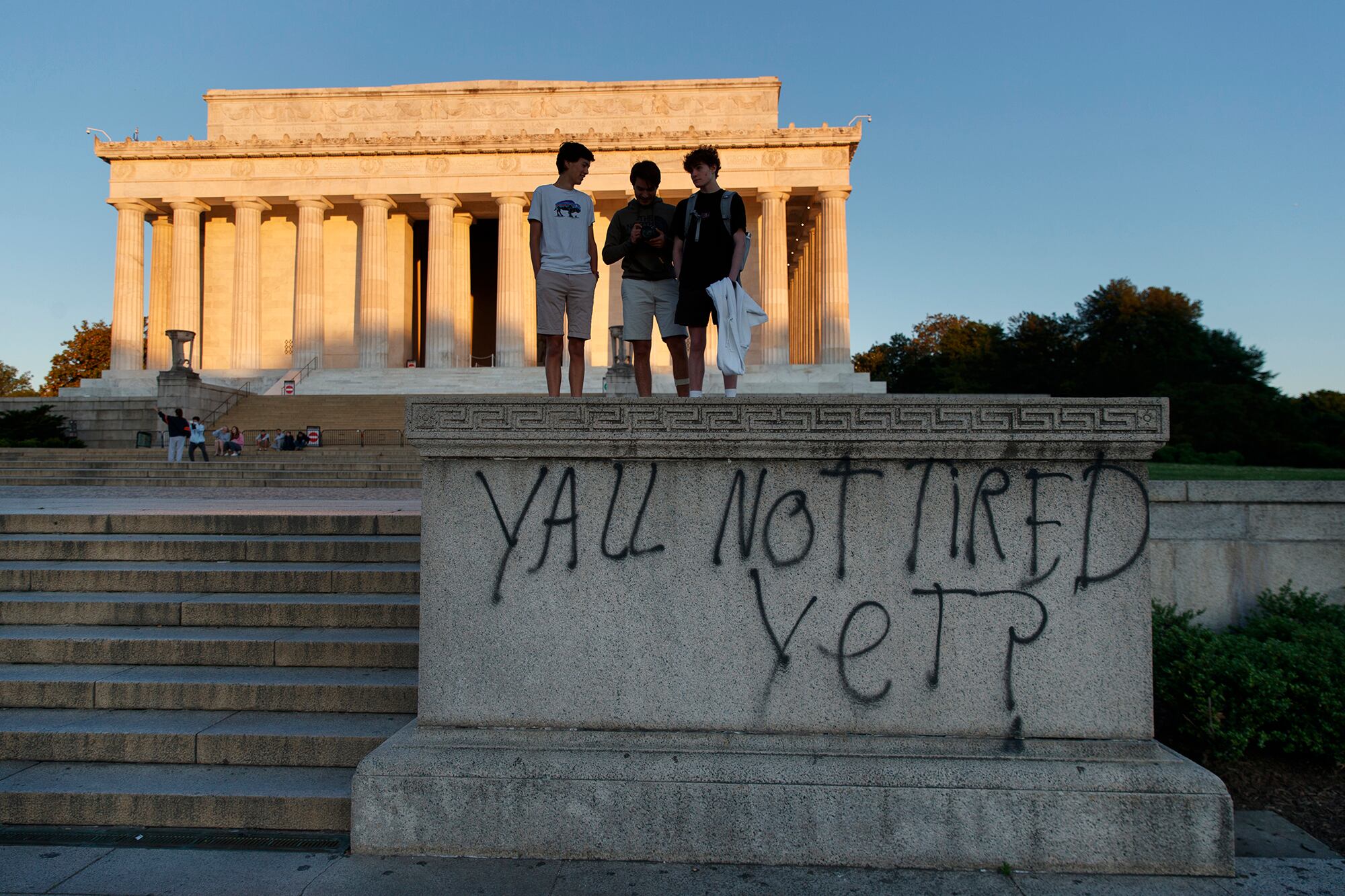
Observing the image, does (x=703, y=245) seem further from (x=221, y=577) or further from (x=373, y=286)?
(x=373, y=286)

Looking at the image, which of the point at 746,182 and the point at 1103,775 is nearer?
the point at 1103,775

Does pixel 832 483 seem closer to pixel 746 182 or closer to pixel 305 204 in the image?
pixel 746 182

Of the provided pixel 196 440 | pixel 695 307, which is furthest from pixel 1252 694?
pixel 196 440

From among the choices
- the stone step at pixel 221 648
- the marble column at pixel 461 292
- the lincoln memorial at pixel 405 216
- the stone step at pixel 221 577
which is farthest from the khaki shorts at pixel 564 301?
the marble column at pixel 461 292

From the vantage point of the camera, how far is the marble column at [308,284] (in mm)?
41625

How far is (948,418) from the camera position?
4.29 m

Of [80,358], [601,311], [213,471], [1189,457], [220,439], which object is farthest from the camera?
[80,358]

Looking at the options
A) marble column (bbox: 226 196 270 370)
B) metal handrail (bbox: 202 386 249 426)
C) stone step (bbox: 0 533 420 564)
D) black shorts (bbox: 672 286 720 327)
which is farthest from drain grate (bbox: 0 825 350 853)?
marble column (bbox: 226 196 270 370)

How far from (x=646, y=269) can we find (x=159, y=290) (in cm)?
4555

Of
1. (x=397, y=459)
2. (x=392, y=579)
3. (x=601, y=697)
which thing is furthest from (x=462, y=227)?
(x=601, y=697)

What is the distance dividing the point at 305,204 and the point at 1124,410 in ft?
144

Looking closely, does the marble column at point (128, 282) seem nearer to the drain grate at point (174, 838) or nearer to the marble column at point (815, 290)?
the marble column at point (815, 290)

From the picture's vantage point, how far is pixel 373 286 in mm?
41500

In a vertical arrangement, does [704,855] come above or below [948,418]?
below
